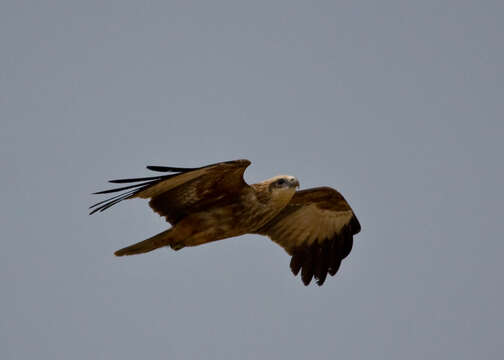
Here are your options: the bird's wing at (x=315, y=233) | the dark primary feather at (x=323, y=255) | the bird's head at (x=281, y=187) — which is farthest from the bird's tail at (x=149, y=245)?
the dark primary feather at (x=323, y=255)

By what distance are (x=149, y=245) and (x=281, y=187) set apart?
184 cm

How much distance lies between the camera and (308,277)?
12.2 metres

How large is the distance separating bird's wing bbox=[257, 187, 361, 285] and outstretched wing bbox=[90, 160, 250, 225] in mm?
1805

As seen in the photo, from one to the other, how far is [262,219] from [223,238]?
0.56m

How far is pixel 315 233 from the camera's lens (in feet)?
40.8

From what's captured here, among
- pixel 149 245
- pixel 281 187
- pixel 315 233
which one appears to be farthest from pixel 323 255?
pixel 149 245

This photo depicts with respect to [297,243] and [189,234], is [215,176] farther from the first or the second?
[297,243]

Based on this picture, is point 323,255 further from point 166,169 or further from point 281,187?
point 166,169

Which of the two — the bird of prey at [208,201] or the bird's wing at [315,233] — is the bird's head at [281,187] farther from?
the bird's wing at [315,233]

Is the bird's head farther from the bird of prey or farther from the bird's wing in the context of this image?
the bird's wing

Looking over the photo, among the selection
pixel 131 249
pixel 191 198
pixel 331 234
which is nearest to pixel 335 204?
pixel 331 234

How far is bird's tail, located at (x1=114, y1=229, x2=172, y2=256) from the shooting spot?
10.4 meters

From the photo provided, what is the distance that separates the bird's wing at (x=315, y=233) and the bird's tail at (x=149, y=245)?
6.67 feet

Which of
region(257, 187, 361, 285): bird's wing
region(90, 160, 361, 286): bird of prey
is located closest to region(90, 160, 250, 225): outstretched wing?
region(90, 160, 361, 286): bird of prey
